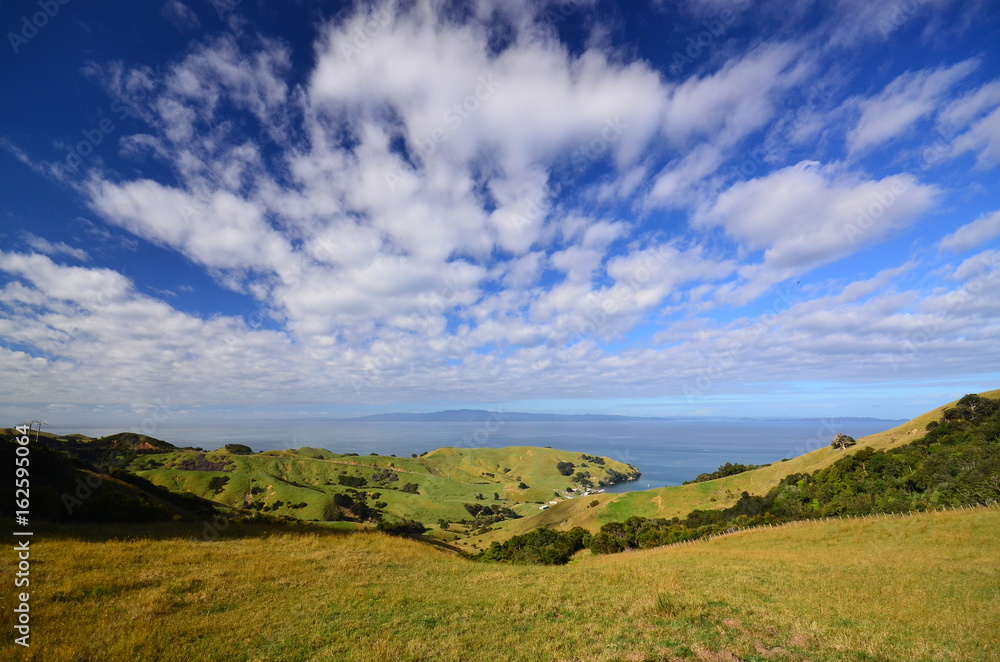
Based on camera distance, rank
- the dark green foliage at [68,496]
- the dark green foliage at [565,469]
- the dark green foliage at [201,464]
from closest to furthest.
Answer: the dark green foliage at [68,496] → the dark green foliage at [201,464] → the dark green foliage at [565,469]

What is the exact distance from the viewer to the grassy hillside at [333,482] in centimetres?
9562

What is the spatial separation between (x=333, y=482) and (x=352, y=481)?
24.1ft

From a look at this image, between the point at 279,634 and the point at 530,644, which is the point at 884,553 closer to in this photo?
the point at 530,644

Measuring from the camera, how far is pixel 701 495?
71.1 m

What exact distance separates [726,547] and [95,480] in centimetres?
5230

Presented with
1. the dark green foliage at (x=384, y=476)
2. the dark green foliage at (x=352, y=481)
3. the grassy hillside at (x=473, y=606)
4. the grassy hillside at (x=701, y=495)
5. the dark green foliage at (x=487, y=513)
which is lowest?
the dark green foliage at (x=487, y=513)

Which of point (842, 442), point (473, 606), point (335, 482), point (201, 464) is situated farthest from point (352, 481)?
point (842, 442)

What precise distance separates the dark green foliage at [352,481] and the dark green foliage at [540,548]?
10374cm

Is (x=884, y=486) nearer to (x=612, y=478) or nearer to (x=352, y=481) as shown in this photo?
(x=352, y=481)

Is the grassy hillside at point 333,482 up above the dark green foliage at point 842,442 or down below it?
below

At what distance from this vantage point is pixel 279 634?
9422 millimetres

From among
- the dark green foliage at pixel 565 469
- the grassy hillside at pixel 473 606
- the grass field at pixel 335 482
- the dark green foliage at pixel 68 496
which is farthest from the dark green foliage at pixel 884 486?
the dark green foliage at pixel 565 469

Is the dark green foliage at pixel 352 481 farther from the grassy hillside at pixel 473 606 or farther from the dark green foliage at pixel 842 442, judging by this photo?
the dark green foliage at pixel 842 442

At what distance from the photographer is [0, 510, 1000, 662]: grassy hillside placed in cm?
877
